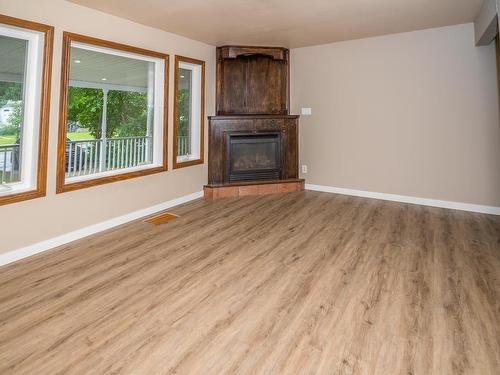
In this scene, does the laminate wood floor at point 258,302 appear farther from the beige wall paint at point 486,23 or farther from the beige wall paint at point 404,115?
the beige wall paint at point 486,23

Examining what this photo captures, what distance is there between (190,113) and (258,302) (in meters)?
3.36

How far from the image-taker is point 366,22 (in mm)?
3816

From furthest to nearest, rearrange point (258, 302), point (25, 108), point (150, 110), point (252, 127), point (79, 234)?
1. point (252, 127)
2. point (150, 110)
3. point (79, 234)
4. point (25, 108)
5. point (258, 302)

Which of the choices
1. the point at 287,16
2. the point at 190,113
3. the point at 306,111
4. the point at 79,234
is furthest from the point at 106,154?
the point at 306,111

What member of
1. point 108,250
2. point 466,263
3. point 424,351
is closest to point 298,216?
point 466,263

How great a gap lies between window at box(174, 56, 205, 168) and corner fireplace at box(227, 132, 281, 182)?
0.51 meters

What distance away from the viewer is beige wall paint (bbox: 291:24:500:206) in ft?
12.9

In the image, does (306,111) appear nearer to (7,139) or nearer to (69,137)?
(69,137)

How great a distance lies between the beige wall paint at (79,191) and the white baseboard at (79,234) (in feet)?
0.15

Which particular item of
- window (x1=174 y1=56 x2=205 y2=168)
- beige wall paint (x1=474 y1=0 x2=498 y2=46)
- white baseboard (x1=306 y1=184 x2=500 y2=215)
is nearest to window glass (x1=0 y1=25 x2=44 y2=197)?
window (x1=174 y1=56 x2=205 y2=168)

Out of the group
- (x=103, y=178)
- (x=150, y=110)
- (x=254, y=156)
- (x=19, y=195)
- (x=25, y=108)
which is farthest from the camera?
(x=254, y=156)

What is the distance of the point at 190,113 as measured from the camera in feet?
15.3

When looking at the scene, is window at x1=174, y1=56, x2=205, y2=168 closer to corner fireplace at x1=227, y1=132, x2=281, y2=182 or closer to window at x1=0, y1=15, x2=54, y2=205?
corner fireplace at x1=227, y1=132, x2=281, y2=182

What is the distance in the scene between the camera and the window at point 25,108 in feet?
8.67
